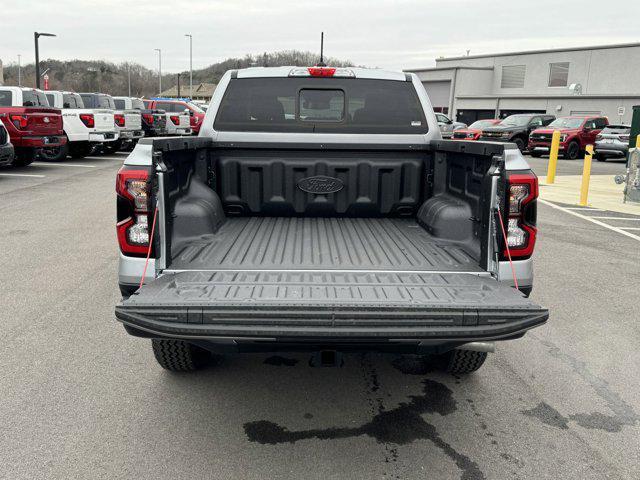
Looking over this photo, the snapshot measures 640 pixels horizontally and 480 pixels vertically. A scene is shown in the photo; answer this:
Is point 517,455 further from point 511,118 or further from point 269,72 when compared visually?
point 511,118

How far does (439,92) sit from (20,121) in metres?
46.5

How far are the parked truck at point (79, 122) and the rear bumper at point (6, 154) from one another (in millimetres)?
3958

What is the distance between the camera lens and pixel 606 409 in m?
3.48

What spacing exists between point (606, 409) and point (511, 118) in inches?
941

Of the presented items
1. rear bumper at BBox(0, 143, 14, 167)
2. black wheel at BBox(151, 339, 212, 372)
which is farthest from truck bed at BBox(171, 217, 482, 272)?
rear bumper at BBox(0, 143, 14, 167)

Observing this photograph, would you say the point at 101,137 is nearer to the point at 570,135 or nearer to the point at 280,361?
the point at 280,361

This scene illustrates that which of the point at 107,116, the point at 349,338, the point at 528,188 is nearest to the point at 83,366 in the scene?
the point at 349,338

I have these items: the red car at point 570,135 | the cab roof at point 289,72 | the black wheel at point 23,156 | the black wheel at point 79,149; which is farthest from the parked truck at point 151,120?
the cab roof at point 289,72

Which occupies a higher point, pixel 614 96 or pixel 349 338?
pixel 614 96

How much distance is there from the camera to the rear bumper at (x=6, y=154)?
42.3ft

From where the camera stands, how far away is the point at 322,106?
15.6 feet

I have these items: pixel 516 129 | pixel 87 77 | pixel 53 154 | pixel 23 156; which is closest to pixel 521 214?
pixel 23 156

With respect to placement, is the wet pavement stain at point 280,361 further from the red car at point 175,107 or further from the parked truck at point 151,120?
the red car at point 175,107

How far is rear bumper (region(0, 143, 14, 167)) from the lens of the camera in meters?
12.9
